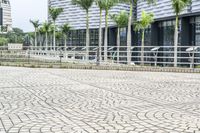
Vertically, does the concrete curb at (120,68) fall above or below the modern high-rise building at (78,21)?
below

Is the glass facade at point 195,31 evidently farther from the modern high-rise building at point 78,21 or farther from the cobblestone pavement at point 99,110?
the cobblestone pavement at point 99,110

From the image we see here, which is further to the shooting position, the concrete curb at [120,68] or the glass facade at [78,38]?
the glass facade at [78,38]

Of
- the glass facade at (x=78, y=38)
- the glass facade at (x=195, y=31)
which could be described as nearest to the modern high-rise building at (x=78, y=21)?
the glass facade at (x=78, y=38)

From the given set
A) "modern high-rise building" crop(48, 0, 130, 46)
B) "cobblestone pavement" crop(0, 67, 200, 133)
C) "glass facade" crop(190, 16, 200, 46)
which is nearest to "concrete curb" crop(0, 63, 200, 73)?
"cobblestone pavement" crop(0, 67, 200, 133)

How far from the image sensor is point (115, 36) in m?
82.7

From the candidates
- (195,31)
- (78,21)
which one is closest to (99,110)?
(195,31)

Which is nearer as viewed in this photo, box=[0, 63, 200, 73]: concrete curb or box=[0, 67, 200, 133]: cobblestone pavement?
box=[0, 67, 200, 133]: cobblestone pavement

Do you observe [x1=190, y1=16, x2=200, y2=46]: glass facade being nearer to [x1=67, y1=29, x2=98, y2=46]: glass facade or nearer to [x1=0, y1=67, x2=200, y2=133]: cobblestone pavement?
[x1=67, y1=29, x2=98, y2=46]: glass facade

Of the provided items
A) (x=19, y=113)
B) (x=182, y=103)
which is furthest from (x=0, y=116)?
(x=182, y=103)

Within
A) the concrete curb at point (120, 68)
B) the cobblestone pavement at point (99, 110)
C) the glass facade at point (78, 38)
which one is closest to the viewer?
the cobblestone pavement at point (99, 110)

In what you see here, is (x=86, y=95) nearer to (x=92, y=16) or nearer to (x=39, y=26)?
(x=92, y=16)

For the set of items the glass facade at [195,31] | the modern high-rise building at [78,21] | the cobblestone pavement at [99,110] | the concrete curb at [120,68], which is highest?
the modern high-rise building at [78,21]

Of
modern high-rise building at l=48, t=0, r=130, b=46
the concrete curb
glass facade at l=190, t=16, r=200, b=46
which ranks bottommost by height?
the concrete curb

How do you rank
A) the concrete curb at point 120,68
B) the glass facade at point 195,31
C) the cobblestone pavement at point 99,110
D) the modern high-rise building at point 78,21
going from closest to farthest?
the cobblestone pavement at point 99,110
the concrete curb at point 120,68
the glass facade at point 195,31
the modern high-rise building at point 78,21
